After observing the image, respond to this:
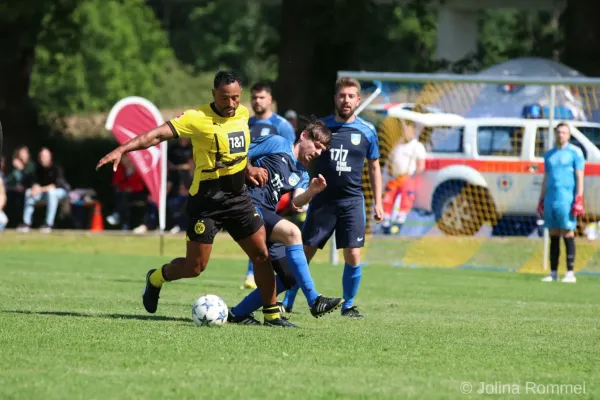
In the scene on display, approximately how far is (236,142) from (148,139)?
0.69 meters

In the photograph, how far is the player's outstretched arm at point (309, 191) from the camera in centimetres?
1010

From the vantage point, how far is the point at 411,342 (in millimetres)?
9312

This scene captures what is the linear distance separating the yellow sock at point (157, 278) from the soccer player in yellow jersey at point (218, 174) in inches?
13.2

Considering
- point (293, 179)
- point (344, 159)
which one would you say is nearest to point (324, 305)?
point (293, 179)

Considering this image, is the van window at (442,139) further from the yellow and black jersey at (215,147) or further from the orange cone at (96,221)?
the yellow and black jersey at (215,147)

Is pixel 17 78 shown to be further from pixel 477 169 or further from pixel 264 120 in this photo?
pixel 264 120

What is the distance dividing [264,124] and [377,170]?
163cm

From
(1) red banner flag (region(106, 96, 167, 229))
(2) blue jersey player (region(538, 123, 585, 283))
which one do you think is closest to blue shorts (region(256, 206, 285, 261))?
(2) blue jersey player (region(538, 123, 585, 283))

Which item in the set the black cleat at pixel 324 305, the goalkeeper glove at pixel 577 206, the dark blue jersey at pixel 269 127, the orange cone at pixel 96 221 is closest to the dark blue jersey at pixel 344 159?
the dark blue jersey at pixel 269 127

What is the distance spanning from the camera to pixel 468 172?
73.0 feet

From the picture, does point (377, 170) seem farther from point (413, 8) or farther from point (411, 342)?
point (413, 8)

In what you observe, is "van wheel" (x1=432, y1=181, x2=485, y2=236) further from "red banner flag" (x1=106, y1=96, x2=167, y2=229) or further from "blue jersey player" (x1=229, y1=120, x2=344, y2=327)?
"blue jersey player" (x1=229, y1=120, x2=344, y2=327)

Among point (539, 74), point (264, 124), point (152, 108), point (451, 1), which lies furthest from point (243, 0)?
point (264, 124)

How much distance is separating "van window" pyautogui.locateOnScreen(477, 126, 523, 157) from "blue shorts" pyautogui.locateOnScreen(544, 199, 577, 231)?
3.53m
